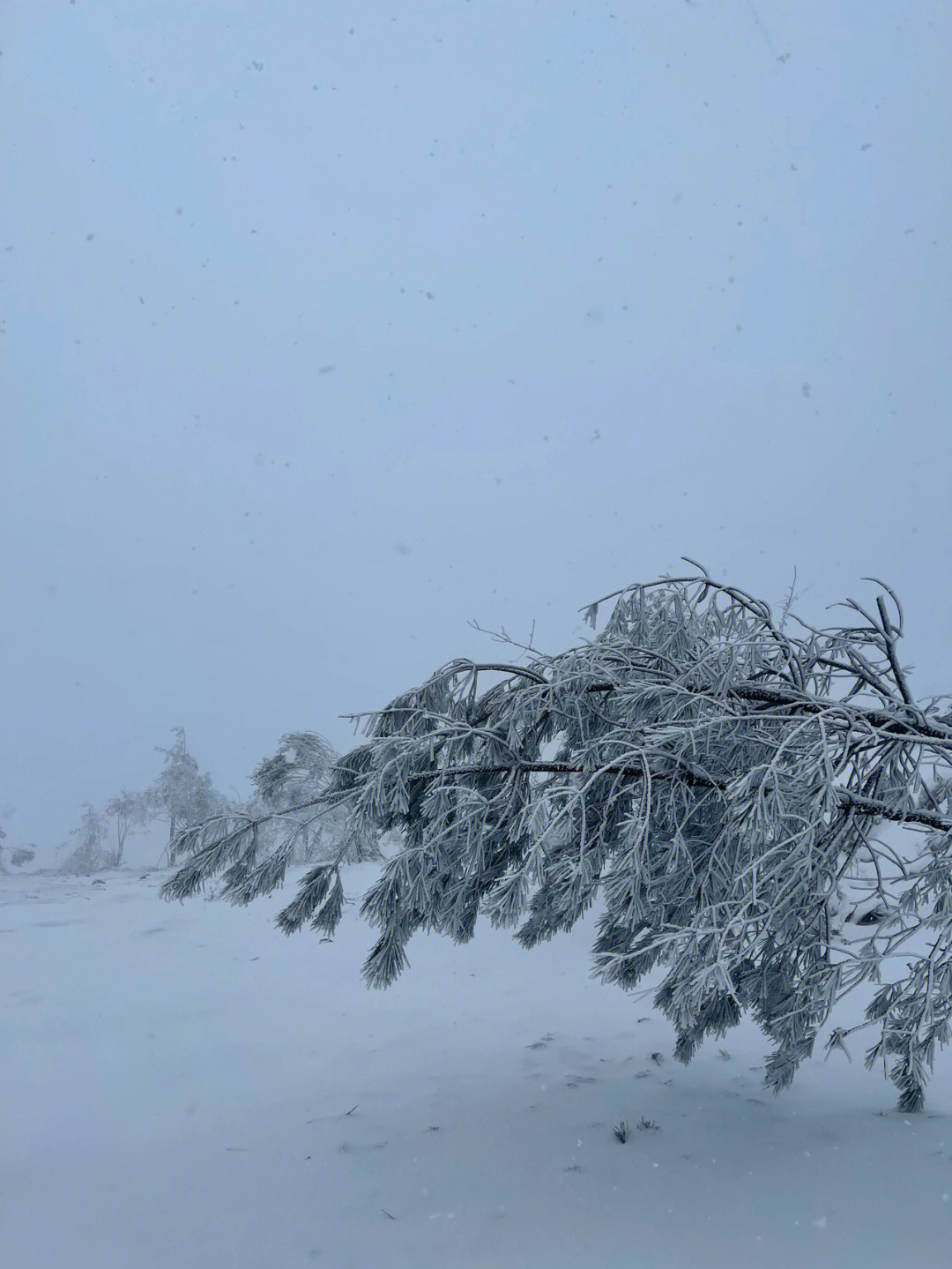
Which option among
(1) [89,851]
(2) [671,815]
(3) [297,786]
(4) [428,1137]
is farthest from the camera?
(1) [89,851]

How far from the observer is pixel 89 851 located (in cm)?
1388

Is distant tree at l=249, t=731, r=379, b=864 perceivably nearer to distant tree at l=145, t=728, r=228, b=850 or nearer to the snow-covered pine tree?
the snow-covered pine tree

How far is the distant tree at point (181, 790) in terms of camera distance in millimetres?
14977

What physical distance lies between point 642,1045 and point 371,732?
3.35m

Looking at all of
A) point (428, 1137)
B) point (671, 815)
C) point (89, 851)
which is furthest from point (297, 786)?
point (89, 851)

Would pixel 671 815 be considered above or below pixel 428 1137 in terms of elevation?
above

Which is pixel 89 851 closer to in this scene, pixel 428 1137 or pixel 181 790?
pixel 181 790

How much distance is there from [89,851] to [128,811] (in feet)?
2.96

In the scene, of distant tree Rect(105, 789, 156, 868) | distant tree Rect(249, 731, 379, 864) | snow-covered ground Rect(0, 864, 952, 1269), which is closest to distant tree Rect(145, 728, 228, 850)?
distant tree Rect(105, 789, 156, 868)

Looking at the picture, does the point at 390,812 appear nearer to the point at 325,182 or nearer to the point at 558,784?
the point at 558,784

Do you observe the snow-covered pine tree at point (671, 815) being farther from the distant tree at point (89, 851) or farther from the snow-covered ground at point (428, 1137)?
the distant tree at point (89, 851)

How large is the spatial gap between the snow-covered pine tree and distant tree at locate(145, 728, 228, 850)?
11.8 metres

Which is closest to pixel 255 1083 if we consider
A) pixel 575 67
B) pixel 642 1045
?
pixel 642 1045

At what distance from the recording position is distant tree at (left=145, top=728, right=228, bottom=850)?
15.0m
